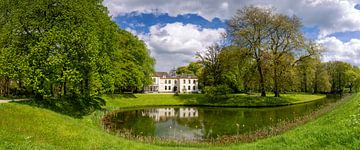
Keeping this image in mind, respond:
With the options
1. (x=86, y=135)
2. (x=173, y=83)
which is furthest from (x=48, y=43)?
(x=173, y=83)

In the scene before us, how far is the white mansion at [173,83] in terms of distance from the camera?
131 metres

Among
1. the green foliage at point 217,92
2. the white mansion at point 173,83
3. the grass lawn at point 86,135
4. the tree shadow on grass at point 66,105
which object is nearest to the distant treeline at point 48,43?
the tree shadow on grass at point 66,105

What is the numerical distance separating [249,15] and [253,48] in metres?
6.60

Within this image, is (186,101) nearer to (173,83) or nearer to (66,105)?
(66,105)

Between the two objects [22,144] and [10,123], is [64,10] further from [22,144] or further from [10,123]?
[22,144]

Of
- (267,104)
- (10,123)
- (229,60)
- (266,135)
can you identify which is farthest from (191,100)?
(10,123)

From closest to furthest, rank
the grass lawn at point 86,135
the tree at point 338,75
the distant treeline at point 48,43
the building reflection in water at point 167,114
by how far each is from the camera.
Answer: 1. the grass lawn at point 86,135
2. the distant treeline at point 48,43
3. the building reflection in water at point 167,114
4. the tree at point 338,75

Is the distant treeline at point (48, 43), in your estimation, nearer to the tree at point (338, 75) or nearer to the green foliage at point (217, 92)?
the green foliage at point (217, 92)

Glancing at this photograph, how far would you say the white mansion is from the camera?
430ft

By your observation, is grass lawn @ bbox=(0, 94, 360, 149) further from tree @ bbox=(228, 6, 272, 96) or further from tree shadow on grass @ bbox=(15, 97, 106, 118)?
tree @ bbox=(228, 6, 272, 96)

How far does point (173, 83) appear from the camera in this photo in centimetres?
13438

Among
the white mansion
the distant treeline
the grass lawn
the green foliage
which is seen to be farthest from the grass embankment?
the white mansion

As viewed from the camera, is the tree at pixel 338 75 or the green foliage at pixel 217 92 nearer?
the green foliage at pixel 217 92

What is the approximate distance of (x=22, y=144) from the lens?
13547 millimetres
